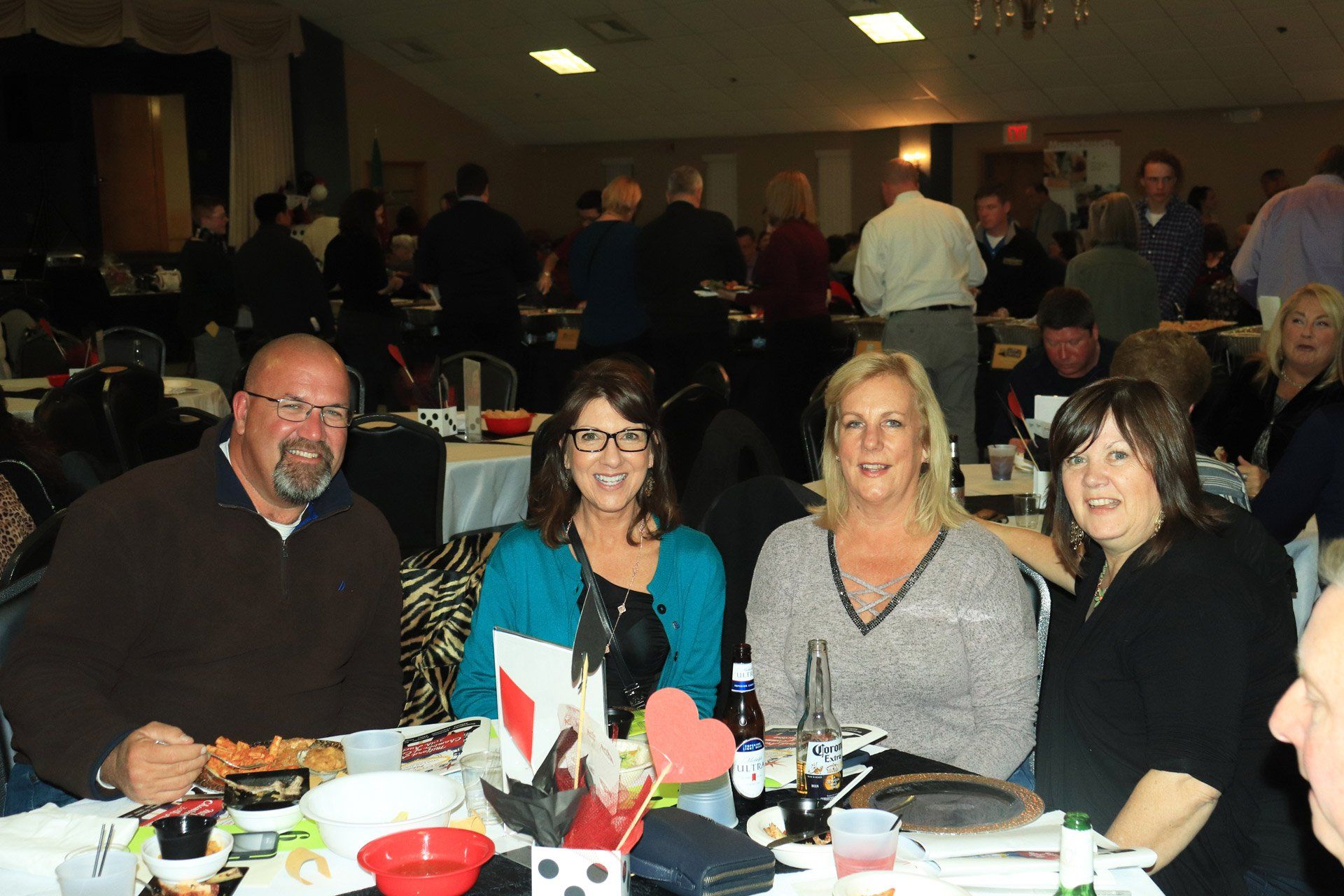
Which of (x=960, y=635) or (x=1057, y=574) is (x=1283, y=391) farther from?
(x=960, y=635)

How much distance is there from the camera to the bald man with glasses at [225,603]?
197 cm

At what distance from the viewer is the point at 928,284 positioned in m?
6.24

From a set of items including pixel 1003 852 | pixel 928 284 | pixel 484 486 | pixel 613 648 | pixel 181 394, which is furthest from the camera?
pixel 928 284

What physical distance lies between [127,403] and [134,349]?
227 cm

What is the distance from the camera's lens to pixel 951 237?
6254mm

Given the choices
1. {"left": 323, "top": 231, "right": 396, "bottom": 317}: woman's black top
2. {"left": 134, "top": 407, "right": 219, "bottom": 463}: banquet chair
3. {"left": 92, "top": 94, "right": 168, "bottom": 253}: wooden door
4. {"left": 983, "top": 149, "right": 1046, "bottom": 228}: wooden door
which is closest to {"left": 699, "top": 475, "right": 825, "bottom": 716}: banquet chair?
{"left": 134, "top": 407, "right": 219, "bottom": 463}: banquet chair

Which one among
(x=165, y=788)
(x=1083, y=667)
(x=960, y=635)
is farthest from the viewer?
(x=960, y=635)

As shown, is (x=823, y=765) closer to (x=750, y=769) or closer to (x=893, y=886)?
(x=750, y=769)

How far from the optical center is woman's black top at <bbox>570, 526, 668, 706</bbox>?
7.82ft

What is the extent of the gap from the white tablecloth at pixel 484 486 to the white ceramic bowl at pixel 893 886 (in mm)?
2909

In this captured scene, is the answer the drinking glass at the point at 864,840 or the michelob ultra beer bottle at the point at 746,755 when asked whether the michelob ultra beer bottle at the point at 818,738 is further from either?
the drinking glass at the point at 864,840

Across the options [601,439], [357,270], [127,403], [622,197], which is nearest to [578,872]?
[601,439]

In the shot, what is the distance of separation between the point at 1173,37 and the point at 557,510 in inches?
442

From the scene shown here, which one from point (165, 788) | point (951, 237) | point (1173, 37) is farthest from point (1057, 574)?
point (1173, 37)
